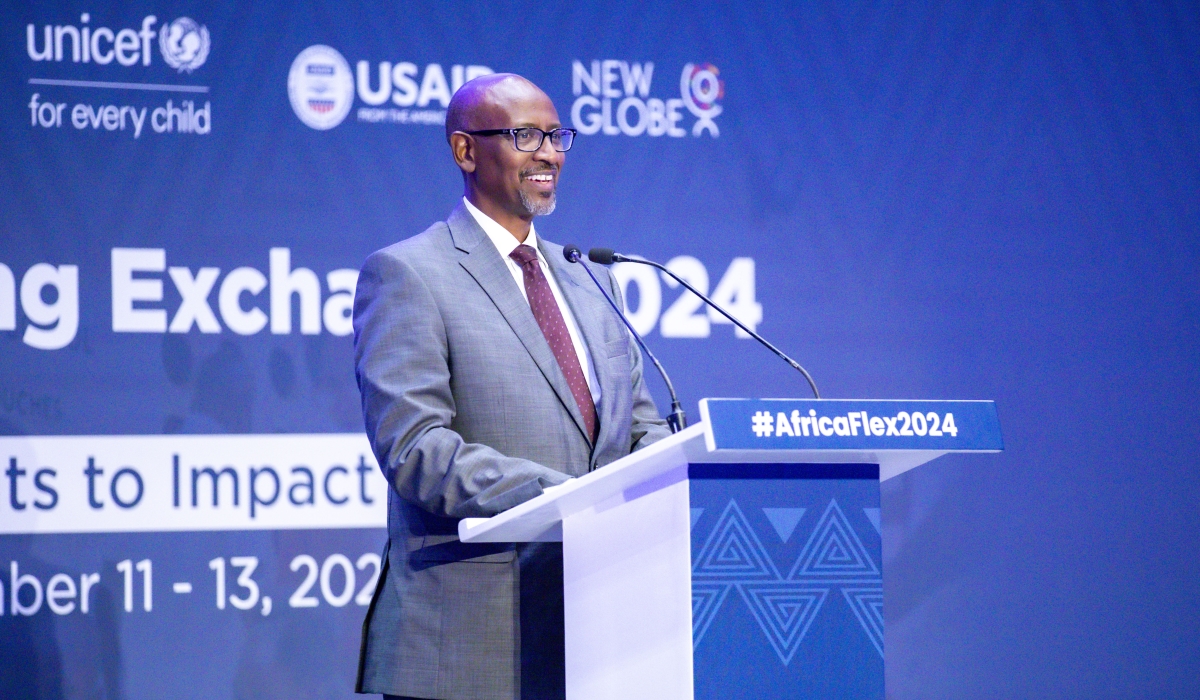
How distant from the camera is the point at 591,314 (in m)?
2.50

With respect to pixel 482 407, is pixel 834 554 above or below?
below

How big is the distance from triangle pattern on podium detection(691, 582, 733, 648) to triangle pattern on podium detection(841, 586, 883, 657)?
0.62ft

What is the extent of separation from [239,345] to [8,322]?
2.15ft

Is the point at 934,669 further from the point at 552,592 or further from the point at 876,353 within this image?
the point at 552,592

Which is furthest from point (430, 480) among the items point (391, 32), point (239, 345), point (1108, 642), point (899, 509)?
point (1108, 642)

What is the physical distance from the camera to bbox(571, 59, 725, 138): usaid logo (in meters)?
4.18

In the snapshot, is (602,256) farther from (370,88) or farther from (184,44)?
(184,44)

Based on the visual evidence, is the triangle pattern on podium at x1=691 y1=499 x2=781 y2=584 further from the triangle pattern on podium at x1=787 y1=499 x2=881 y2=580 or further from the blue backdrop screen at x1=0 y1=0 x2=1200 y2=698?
the blue backdrop screen at x1=0 y1=0 x2=1200 y2=698

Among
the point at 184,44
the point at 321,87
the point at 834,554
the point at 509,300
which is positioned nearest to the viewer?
the point at 834,554

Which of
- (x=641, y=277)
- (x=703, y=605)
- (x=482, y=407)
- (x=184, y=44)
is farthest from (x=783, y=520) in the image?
(x=184, y=44)

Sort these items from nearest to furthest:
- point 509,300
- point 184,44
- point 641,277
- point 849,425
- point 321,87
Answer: point 849,425
point 509,300
point 184,44
point 321,87
point 641,277

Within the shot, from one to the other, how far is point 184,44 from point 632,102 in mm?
1420

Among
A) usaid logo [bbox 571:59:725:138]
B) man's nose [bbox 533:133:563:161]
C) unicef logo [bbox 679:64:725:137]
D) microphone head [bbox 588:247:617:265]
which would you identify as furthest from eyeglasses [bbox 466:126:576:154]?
unicef logo [bbox 679:64:725:137]

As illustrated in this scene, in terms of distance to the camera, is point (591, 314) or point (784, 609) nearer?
point (784, 609)
